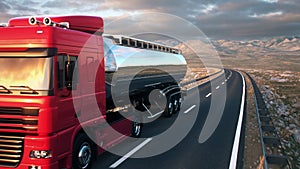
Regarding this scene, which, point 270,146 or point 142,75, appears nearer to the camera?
point 270,146

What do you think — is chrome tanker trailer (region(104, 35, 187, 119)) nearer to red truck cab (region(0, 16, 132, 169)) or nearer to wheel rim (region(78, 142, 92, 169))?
wheel rim (region(78, 142, 92, 169))

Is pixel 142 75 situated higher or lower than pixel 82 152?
higher

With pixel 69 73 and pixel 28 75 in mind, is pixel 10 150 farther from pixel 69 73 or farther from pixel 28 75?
pixel 69 73

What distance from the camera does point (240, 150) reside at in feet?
29.8

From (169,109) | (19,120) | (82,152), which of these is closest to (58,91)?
(19,120)

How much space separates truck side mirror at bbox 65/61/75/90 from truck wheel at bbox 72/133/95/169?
138 cm

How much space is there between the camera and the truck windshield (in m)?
5.68

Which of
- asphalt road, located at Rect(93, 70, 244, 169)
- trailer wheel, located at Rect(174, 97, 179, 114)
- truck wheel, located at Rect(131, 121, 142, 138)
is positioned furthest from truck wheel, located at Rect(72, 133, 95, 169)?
trailer wheel, located at Rect(174, 97, 179, 114)

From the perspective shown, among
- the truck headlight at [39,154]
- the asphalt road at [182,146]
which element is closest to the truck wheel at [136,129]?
the asphalt road at [182,146]

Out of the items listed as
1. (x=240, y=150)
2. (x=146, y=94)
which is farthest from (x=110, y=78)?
(x=240, y=150)

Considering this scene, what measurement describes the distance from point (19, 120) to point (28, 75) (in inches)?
36.3

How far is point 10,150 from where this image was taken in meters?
5.75

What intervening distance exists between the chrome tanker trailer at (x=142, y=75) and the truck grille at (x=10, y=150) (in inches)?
113

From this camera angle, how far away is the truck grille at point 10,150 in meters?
5.73
